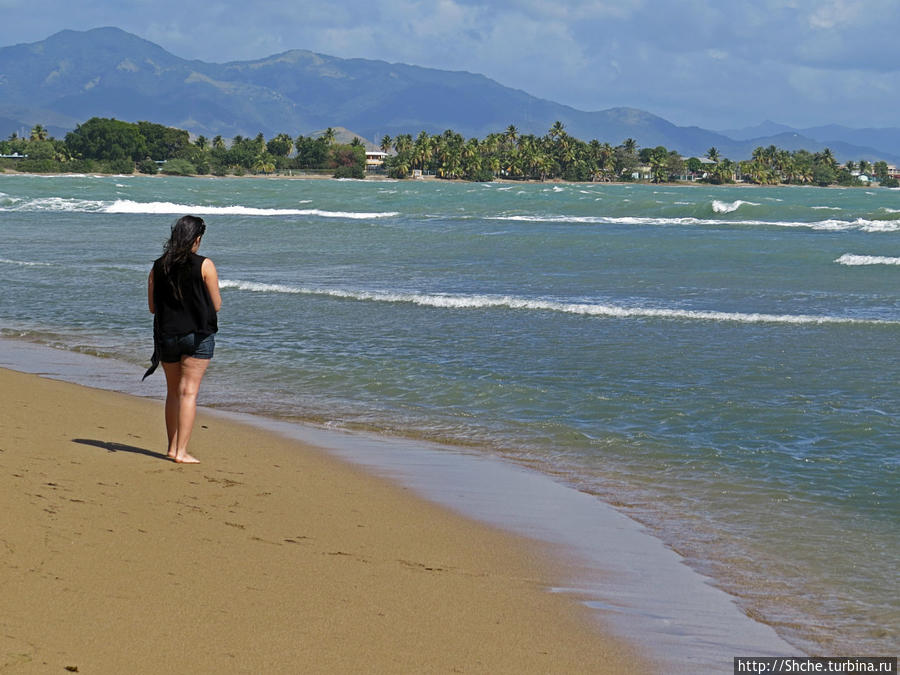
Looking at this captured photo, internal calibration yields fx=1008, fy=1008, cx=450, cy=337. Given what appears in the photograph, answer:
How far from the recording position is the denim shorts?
6156 mm

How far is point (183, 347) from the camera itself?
6180mm

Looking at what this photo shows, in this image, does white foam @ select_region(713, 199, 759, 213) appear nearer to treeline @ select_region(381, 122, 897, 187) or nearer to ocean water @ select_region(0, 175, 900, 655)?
ocean water @ select_region(0, 175, 900, 655)

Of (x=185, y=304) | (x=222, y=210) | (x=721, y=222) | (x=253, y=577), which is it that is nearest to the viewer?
(x=253, y=577)

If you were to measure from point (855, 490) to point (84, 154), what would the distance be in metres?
178

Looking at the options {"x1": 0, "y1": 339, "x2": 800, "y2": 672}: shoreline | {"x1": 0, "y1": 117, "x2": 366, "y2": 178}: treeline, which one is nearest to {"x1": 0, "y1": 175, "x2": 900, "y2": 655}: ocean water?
{"x1": 0, "y1": 339, "x2": 800, "y2": 672}: shoreline

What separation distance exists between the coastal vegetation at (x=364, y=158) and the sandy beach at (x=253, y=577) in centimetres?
15996

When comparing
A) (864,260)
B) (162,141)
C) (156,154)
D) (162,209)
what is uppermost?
(162,141)

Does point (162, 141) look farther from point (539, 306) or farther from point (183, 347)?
point (183, 347)

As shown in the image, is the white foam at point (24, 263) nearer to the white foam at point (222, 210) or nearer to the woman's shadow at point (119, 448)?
the woman's shadow at point (119, 448)

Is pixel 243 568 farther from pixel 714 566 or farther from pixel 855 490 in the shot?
pixel 855 490

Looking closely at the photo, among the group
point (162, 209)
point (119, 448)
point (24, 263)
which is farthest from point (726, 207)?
point (119, 448)

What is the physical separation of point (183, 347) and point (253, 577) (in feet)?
7.49

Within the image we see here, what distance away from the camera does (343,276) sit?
A: 21016 mm

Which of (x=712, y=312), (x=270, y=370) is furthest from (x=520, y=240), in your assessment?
(x=270, y=370)
